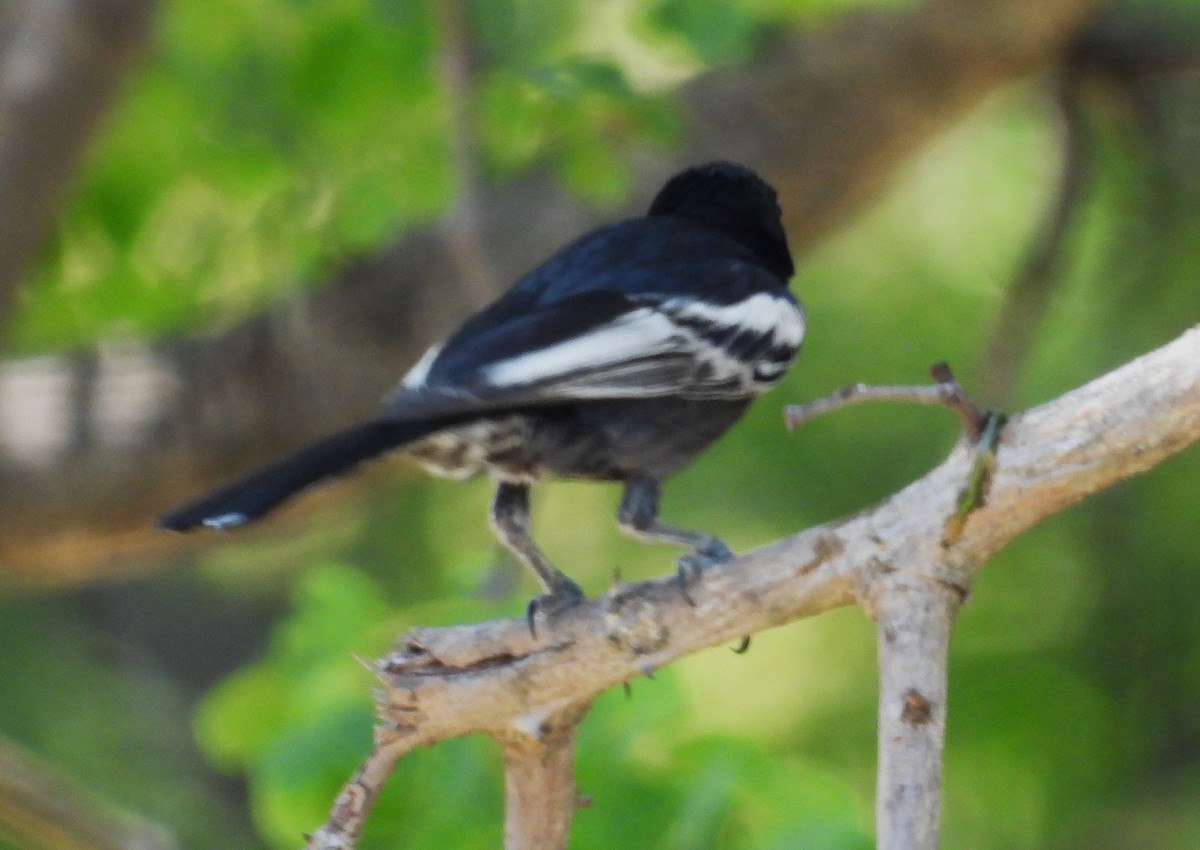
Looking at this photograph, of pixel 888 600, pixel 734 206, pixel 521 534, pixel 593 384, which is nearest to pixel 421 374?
pixel 593 384

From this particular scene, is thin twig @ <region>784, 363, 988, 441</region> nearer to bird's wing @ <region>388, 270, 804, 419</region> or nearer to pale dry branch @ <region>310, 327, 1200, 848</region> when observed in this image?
pale dry branch @ <region>310, 327, 1200, 848</region>

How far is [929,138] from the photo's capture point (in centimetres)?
671

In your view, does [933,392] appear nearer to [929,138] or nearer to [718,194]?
[718,194]

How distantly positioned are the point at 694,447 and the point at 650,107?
159cm

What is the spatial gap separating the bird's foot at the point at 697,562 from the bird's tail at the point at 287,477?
526mm

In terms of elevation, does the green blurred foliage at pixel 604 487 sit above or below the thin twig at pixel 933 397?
above

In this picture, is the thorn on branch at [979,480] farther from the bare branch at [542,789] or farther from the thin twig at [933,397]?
the bare branch at [542,789]

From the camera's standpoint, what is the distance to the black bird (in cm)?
304

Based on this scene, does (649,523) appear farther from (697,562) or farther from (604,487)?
(604,487)

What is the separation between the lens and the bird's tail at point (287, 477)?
2791 mm

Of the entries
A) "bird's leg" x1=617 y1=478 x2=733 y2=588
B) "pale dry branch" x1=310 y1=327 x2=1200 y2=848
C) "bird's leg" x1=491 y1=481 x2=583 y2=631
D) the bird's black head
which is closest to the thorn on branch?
"pale dry branch" x1=310 y1=327 x2=1200 y2=848

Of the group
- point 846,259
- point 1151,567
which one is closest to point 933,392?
point 1151,567

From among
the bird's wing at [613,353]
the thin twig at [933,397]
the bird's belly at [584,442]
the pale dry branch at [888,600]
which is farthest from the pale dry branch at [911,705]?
the bird's belly at [584,442]

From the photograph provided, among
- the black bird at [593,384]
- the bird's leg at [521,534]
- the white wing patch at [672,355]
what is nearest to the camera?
the black bird at [593,384]
